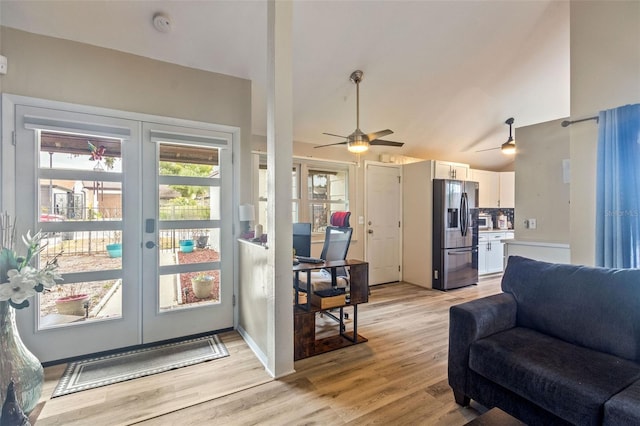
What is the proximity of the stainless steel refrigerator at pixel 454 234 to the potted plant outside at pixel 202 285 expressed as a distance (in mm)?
3625

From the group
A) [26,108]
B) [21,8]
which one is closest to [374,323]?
[26,108]

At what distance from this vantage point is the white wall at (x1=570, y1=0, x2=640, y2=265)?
2238mm

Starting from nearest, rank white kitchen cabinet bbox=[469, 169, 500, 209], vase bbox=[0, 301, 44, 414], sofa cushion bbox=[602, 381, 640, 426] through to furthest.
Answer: sofa cushion bbox=[602, 381, 640, 426] < vase bbox=[0, 301, 44, 414] < white kitchen cabinet bbox=[469, 169, 500, 209]

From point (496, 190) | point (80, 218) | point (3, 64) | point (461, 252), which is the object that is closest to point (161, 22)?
point (3, 64)

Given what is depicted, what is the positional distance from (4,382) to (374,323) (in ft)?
9.88

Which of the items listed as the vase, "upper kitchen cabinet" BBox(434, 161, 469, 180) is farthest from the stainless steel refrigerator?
the vase

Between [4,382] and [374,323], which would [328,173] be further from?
[4,382]

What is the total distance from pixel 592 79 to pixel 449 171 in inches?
110

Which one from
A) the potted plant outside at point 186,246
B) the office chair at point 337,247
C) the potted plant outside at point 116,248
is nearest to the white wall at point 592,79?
the office chair at point 337,247

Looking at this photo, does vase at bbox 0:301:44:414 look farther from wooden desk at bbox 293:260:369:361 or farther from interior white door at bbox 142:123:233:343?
wooden desk at bbox 293:260:369:361

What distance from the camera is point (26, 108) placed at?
7.75ft

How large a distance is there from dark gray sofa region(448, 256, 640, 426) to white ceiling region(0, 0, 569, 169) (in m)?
2.59

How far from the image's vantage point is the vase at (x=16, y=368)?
1.64 metres

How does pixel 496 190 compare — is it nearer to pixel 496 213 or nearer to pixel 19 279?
pixel 496 213
